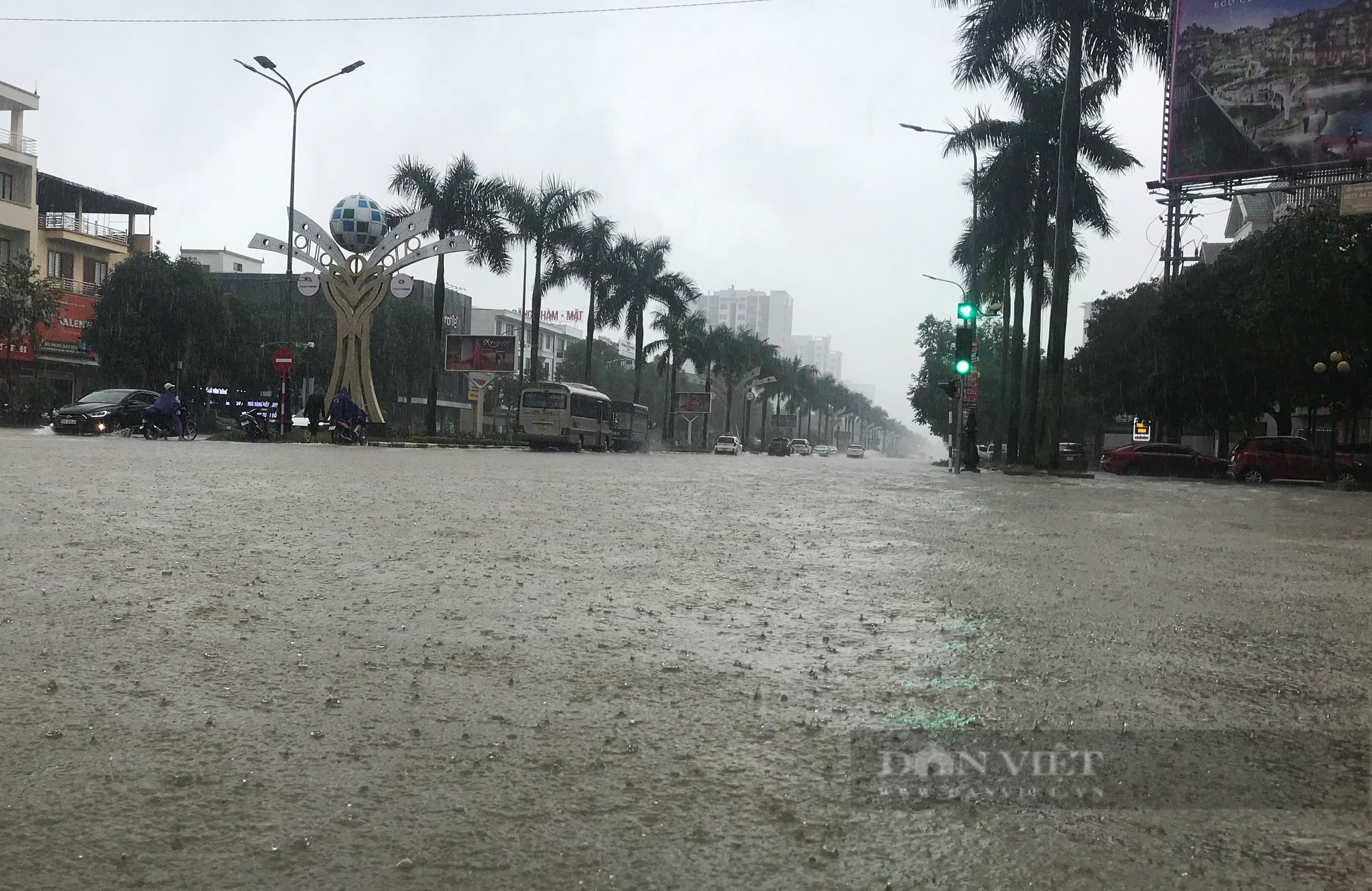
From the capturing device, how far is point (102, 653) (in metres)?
4.86

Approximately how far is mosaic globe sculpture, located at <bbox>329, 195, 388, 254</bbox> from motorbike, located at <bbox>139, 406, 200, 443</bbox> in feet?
37.6

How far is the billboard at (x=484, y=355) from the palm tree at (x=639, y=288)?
12186mm

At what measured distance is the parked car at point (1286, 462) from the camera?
119 feet

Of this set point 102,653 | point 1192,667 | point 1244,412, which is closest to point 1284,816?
point 1192,667

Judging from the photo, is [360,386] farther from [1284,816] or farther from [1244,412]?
[1284,816]

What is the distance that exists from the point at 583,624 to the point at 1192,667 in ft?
9.25

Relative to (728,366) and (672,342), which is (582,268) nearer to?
(672,342)

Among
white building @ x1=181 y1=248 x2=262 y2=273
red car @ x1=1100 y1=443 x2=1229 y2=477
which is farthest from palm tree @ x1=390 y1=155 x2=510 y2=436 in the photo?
white building @ x1=181 y1=248 x2=262 y2=273

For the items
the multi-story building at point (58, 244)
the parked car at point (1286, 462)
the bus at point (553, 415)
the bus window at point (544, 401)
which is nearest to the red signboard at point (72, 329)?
the multi-story building at point (58, 244)

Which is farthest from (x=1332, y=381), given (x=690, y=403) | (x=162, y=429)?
(x=690, y=403)

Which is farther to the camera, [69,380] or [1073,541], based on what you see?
[69,380]

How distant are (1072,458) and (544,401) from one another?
2086cm

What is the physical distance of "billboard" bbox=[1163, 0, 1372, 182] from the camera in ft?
110

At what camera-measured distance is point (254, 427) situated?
34562mm
